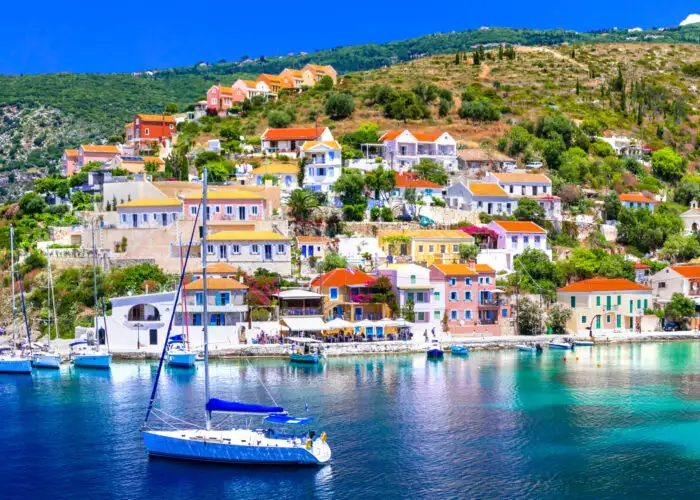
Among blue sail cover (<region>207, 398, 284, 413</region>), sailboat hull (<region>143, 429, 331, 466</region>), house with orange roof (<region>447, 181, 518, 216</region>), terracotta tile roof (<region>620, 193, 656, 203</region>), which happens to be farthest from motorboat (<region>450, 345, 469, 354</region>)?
terracotta tile roof (<region>620, 193, 656, 203</region>)

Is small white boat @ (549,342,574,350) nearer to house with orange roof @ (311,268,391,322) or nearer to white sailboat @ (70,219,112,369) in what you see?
house with orange roof @ (311,268,391,322)

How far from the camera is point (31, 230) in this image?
72.5 m

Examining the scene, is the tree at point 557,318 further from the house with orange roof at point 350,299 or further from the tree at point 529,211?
the tree at point 529,211

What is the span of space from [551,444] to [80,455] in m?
18.0

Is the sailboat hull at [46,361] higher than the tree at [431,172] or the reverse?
the reverse

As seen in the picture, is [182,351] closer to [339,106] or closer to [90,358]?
[90,358]

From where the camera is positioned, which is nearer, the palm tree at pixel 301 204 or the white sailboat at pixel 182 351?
the white sailboat at pixel 182 351

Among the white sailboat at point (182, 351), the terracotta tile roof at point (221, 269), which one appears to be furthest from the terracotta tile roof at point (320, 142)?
the white sailboat at point (182, 351)

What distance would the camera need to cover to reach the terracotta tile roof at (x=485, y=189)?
3108 inches

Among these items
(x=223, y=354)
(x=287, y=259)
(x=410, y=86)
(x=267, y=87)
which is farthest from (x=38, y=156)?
(x=223, y=354)

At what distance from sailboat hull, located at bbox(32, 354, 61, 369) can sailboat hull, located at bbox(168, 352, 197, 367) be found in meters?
6.35

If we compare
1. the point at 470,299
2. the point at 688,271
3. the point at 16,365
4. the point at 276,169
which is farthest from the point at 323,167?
the point at 16,365

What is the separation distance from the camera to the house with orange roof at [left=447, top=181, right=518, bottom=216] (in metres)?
78.8

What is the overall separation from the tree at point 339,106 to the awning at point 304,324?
48.3 meters
